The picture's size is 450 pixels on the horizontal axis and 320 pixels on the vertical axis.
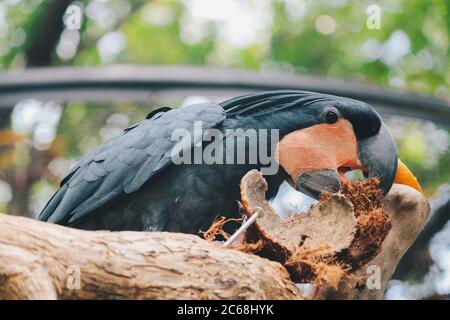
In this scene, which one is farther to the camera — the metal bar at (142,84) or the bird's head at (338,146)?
the metal bar at (142,84)

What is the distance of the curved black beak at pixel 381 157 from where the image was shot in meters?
2.75

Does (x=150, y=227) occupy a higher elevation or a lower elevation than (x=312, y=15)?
lower

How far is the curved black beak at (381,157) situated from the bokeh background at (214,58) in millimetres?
1423

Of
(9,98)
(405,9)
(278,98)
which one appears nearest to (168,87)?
(9,98)

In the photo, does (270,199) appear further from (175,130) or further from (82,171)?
(82,171)

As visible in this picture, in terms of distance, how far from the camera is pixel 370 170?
9.21 ft

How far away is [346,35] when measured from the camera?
23.6 ft

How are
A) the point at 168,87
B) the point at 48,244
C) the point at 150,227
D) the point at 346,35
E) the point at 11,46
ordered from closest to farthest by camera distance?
the point at 48,244
the point at 150,227
the point at 168,87
the point at 11,46
the point at 346,35

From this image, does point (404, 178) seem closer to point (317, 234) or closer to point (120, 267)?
point (317, 234)

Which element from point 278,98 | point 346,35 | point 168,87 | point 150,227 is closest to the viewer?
point 150,227

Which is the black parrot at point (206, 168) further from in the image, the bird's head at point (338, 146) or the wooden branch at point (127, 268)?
the wooden branch at point (127, 268)

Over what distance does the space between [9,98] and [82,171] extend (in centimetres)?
237

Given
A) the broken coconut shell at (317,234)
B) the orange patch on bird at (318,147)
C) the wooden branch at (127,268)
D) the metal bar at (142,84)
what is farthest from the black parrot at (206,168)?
the metal bar at (142,84)
